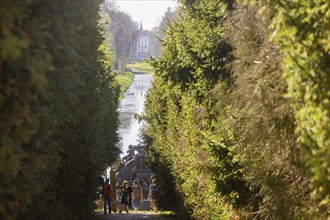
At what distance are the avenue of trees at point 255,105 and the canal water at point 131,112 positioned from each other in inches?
871

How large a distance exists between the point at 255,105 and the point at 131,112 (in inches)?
2040

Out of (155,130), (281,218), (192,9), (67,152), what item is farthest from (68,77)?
(155,130)

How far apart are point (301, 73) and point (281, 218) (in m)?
2.59

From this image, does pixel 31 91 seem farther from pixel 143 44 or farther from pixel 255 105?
pixel 143 44

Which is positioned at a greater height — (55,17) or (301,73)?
(55,17)

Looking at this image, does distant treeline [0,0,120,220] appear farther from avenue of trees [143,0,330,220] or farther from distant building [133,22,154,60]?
distant building [133,22,154,60]

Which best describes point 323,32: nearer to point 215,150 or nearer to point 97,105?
point 215,150

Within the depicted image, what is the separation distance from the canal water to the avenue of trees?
2211cm

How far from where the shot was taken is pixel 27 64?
5.40 m

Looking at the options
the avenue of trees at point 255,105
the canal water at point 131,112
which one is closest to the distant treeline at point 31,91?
the avenue of trees at point 255,105

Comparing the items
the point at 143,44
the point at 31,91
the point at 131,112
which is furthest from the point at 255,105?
the point at 143,44

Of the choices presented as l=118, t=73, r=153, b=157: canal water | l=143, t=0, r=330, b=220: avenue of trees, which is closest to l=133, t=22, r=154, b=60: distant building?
l=118, t=73, r=153, b=157: canal water

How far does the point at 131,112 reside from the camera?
198 feet

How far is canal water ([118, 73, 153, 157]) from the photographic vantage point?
49.5 metres
